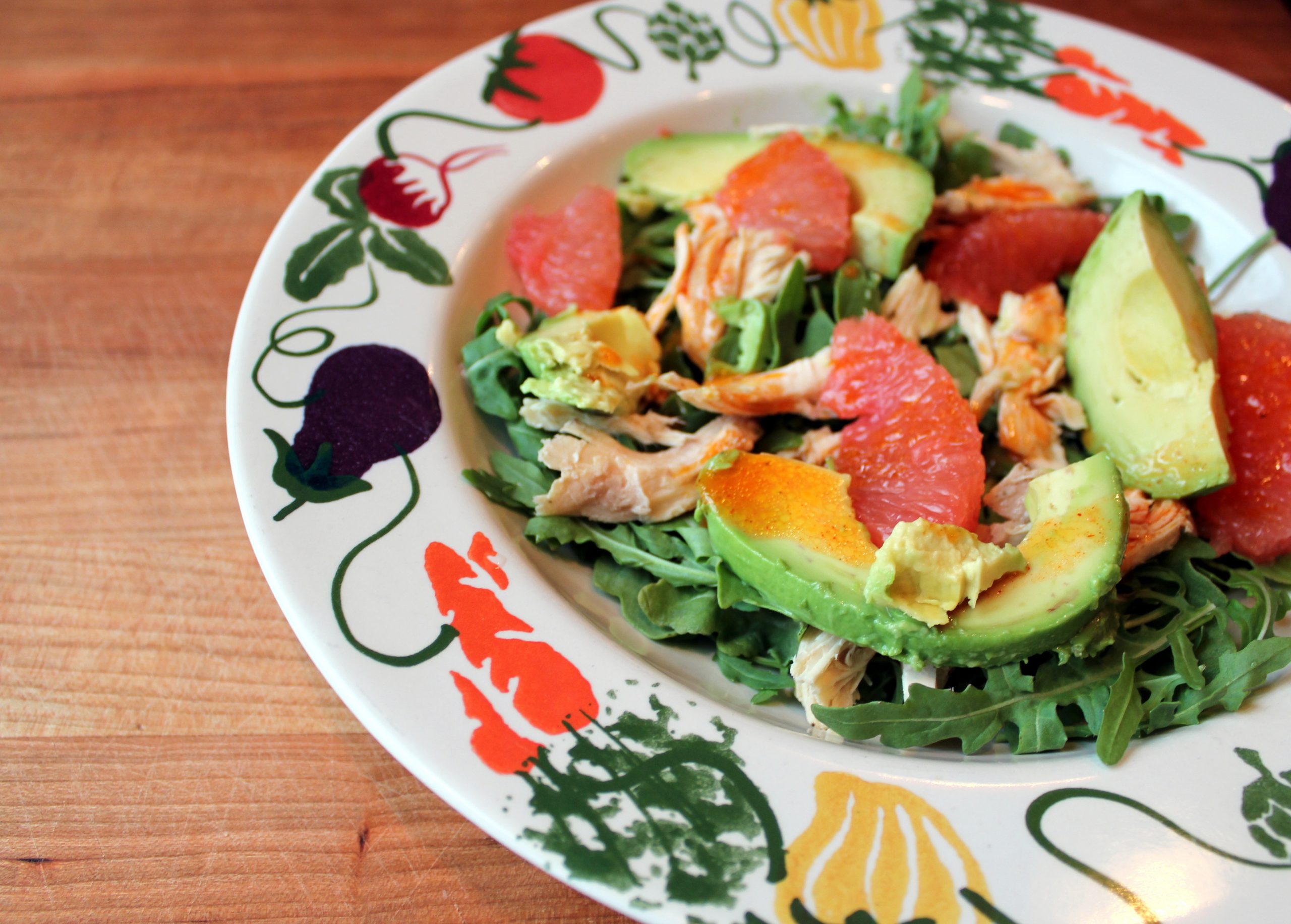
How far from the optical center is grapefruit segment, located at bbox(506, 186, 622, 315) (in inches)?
69.3

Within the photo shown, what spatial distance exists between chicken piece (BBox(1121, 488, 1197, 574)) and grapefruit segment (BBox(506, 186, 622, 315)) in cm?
104

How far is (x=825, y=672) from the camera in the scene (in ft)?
4.26

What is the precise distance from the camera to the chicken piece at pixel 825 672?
1295mm

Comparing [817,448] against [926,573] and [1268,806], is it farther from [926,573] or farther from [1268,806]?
[1268,806]

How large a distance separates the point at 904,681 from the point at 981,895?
31 centimetres

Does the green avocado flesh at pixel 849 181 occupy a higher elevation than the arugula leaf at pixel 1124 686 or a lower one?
higher

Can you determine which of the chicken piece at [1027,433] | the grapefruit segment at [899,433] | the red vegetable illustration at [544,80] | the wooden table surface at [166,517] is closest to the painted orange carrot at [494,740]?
the wooden table surface at [166,517]

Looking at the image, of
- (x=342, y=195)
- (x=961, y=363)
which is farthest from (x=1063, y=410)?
(x=342, y=195)

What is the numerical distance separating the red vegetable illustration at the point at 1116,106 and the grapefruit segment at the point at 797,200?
2.60 feet

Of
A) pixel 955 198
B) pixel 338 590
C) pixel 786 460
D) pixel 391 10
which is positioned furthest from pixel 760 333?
pixel 391 10

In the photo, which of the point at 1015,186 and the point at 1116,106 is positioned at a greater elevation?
the point at 1116,106

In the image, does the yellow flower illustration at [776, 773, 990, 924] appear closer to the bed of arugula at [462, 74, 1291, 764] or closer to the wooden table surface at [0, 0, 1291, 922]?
the bed of arugula at [462, 74, 1291, 764]

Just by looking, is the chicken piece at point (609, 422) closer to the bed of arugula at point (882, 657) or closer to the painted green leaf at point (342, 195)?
the bed of arugula at point (882, 657)

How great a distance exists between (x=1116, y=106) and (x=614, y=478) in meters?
1.69
